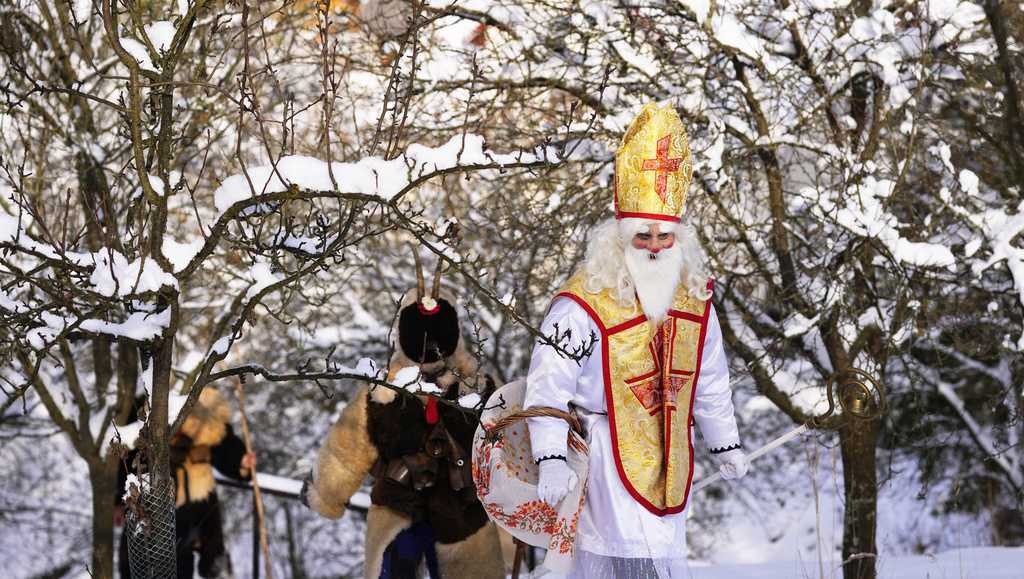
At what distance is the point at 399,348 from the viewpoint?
5.12 meters

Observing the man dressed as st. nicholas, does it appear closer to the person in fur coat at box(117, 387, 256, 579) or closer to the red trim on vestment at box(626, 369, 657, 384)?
the red trim on vestment at box(626, 369, 657, 384)

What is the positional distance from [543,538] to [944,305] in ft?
10.4

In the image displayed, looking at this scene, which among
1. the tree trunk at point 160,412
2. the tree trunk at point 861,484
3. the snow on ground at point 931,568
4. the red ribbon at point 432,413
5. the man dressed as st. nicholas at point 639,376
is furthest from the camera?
the tree trunk at point 861,484

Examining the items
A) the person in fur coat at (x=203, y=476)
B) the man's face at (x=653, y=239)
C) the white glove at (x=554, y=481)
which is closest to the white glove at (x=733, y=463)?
the white glove at (x=554, y=481)

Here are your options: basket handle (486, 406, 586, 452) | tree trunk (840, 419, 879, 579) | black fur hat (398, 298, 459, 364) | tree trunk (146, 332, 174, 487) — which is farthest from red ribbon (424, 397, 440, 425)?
tree trunk (840, 419, 879, 579)

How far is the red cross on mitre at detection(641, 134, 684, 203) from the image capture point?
12.9ft

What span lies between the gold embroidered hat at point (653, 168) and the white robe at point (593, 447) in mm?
417

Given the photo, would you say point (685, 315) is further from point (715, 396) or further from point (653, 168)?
point (653, 168)

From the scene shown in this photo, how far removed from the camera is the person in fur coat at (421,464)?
16.4 feet

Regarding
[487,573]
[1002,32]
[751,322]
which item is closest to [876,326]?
[751,322]

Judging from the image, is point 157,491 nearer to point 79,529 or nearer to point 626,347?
point 626,347

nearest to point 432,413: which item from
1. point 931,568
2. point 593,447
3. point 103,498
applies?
point 593,447

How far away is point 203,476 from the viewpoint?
6613 millimetres

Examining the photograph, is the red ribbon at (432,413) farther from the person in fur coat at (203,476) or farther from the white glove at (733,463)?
the person in fur coat at (203,476)
